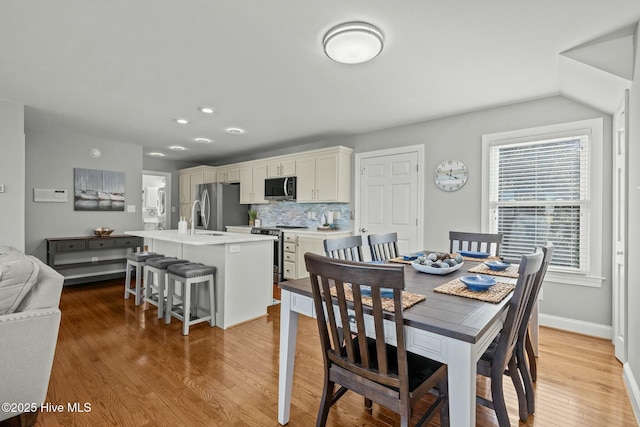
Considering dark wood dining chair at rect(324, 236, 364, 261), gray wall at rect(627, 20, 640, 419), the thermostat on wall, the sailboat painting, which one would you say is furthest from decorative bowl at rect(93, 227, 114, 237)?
gray wall at rect(627, 20, 640, 419)

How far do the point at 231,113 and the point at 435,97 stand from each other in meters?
2.42

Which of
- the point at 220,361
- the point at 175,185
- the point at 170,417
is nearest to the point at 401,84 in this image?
the point at 220,361

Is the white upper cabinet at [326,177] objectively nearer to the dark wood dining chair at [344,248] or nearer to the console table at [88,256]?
the dark wood dining chair at [344,248]

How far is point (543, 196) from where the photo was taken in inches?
128

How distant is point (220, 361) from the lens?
2.40m

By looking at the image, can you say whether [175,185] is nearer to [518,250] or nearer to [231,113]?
[231,113]

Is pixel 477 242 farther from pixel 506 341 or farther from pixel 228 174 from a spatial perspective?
pixel 228 174

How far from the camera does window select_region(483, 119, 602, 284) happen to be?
2.98 meters

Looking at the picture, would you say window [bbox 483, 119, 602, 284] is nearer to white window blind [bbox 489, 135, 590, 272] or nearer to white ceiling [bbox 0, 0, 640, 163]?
white window blind [bbox 489, 135, 590, 272]

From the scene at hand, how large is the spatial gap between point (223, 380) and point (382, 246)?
164 centimetres

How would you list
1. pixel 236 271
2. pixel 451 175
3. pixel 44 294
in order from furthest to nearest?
1. pixel 451 175
2. pixel 236 271
3. pixel 44 294

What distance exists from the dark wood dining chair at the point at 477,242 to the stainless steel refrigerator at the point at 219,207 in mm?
4472

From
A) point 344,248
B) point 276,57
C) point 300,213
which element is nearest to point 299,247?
point 300,213

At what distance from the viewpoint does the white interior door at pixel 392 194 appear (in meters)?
4.13
